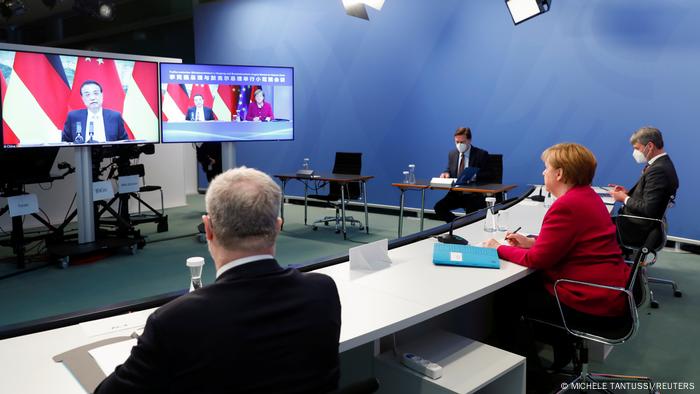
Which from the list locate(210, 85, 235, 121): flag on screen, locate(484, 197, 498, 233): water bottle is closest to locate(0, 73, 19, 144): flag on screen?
locate(210, 85, 235, 121): flag on screen

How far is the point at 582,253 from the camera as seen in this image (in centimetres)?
229

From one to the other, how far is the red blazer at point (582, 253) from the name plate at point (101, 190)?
449cm

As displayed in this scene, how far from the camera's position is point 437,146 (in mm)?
7289

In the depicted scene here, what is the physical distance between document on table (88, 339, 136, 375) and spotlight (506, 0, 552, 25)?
5.79m

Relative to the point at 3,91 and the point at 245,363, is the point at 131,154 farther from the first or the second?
the point at 245,363

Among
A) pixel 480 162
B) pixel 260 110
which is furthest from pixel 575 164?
pixel 260 110

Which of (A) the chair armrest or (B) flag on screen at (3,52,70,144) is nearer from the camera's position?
(A) the chair armrest

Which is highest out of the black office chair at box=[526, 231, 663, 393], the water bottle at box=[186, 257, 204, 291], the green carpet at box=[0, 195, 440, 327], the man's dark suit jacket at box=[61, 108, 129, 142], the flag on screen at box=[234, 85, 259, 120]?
the flag on screen at box=[234, 85, 259, 120]

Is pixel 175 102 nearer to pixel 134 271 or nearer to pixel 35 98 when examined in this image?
pixel 35 98

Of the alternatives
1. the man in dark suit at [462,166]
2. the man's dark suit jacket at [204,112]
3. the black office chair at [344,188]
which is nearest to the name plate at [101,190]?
the man's dark suit jacket at [204,112]

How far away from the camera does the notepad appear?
7.72 ft

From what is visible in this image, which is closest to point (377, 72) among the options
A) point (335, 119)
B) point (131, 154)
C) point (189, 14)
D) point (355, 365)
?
point (335, 119)

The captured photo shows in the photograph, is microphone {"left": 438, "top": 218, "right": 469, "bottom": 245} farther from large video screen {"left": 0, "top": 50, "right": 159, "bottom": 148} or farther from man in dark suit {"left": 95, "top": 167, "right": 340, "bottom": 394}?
large video screen {"left": 0, "top": 50, "right": 159, "bottom": 148}

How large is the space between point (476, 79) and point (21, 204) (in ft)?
17.4
